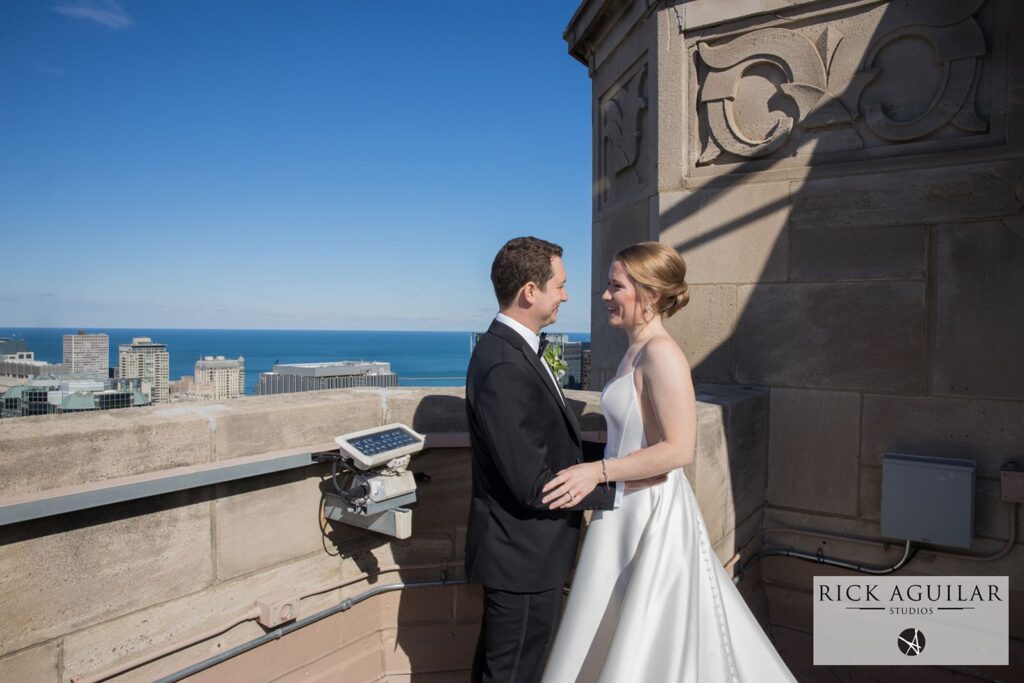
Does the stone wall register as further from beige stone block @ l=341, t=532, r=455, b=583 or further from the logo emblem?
beige stone block @ l=341, t=532, r=455, b=583

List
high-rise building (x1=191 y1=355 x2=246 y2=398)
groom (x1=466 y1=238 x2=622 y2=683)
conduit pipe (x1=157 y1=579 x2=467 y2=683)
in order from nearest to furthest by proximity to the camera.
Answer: groom (x1=466 y1=238 x2=622 y2=683) → conduit pipe (x1=157 y1=579 x2=467 y2=683) → high-rise building (x1=191 y1=355 x2=246 y2=398)

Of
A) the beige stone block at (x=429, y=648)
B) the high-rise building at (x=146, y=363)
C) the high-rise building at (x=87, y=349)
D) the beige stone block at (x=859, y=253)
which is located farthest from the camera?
the high-rise building at (x=87, y=349)

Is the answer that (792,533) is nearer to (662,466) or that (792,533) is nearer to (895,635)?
(895,635)

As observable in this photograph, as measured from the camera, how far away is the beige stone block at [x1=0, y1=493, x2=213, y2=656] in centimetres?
182

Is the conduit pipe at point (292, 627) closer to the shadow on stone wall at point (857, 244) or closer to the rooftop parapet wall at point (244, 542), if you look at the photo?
the rooftop parapet wall at point (244, 542)

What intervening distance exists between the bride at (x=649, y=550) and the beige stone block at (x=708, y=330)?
1.62 m

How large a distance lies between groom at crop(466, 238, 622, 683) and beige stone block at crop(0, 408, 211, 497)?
3.32 ft

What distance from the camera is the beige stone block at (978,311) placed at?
118 inches

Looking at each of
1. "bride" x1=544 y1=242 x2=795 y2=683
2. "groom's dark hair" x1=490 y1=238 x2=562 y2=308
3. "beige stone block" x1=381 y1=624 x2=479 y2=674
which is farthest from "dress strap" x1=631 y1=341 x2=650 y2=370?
"beige stone block" x1=381 y1=624 x2=479 y2=674

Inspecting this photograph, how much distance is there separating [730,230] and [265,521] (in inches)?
111

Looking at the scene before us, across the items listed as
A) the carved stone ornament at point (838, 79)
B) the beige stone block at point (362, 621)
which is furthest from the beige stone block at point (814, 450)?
the beige stone block at point (362, 621)

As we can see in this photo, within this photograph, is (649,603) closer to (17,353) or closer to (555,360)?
(555,360)

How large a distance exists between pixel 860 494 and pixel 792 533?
42cm

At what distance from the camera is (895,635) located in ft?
10.7
